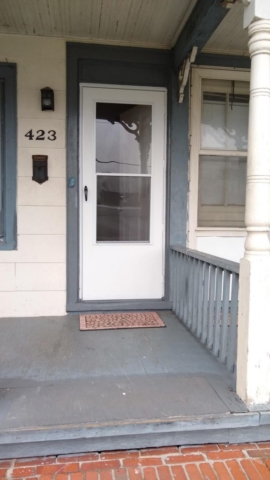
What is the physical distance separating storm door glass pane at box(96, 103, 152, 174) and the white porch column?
1.47 meters

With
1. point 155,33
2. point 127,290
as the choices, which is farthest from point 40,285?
point 155,33

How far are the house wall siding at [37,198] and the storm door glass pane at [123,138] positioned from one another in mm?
341

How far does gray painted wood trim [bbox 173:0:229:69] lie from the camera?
232 cm

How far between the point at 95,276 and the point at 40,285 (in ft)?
1.63

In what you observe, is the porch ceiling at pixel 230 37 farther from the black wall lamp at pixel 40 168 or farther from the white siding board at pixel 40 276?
the white siding board at pixel 40 276

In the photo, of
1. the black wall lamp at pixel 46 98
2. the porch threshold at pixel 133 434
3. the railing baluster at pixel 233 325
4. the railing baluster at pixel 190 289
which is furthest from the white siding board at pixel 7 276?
the railing baluster at pixel 233 325

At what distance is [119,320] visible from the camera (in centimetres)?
311

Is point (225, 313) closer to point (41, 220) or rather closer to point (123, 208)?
point (123, 208)

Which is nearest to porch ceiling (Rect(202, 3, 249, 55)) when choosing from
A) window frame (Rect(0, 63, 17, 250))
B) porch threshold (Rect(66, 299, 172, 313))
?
window frame (Rect(0, 63, 17, 250))

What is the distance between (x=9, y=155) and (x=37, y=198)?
1.43ft

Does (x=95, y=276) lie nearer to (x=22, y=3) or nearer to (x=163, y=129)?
(x=163, y=129)

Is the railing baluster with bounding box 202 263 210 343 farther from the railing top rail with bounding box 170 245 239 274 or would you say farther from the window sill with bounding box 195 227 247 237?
the window sill with bounding box 195 227 247 237

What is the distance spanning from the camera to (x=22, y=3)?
261 cm

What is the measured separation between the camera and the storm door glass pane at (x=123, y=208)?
3.25 meters
